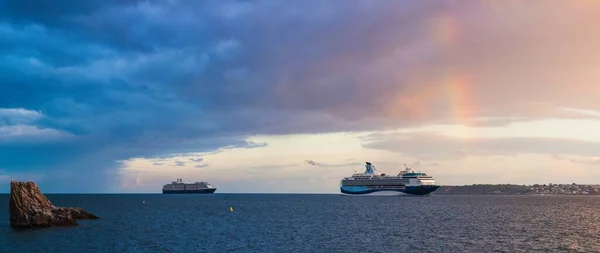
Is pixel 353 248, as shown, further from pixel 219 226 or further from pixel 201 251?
pixel 219 226

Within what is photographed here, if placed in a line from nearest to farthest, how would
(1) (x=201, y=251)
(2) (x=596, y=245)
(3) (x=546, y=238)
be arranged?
(1) (x=201, y=251) → (2) (x=596, y=245) → (3) (x=546, y=238)

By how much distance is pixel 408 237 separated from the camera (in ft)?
246

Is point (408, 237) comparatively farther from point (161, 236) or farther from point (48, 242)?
point (48, 242)

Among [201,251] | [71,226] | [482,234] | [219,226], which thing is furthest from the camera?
[219,226]

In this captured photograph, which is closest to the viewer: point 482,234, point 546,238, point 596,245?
point 596,245

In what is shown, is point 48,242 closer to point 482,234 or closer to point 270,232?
point 270,232

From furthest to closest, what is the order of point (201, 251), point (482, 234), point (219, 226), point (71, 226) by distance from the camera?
point (219, 226) < point (71, 226) < point (482, 234) < point (201, 251)

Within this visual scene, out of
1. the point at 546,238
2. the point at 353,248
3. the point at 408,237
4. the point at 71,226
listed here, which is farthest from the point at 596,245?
the point at 71,226

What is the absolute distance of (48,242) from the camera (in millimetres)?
67875

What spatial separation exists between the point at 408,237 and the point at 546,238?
1918cm

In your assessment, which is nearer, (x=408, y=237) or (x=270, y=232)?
(x=408, y=237)

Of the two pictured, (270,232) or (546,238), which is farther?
(270,232)

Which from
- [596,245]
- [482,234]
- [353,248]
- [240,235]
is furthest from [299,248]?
[596,245]

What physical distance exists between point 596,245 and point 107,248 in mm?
60395
